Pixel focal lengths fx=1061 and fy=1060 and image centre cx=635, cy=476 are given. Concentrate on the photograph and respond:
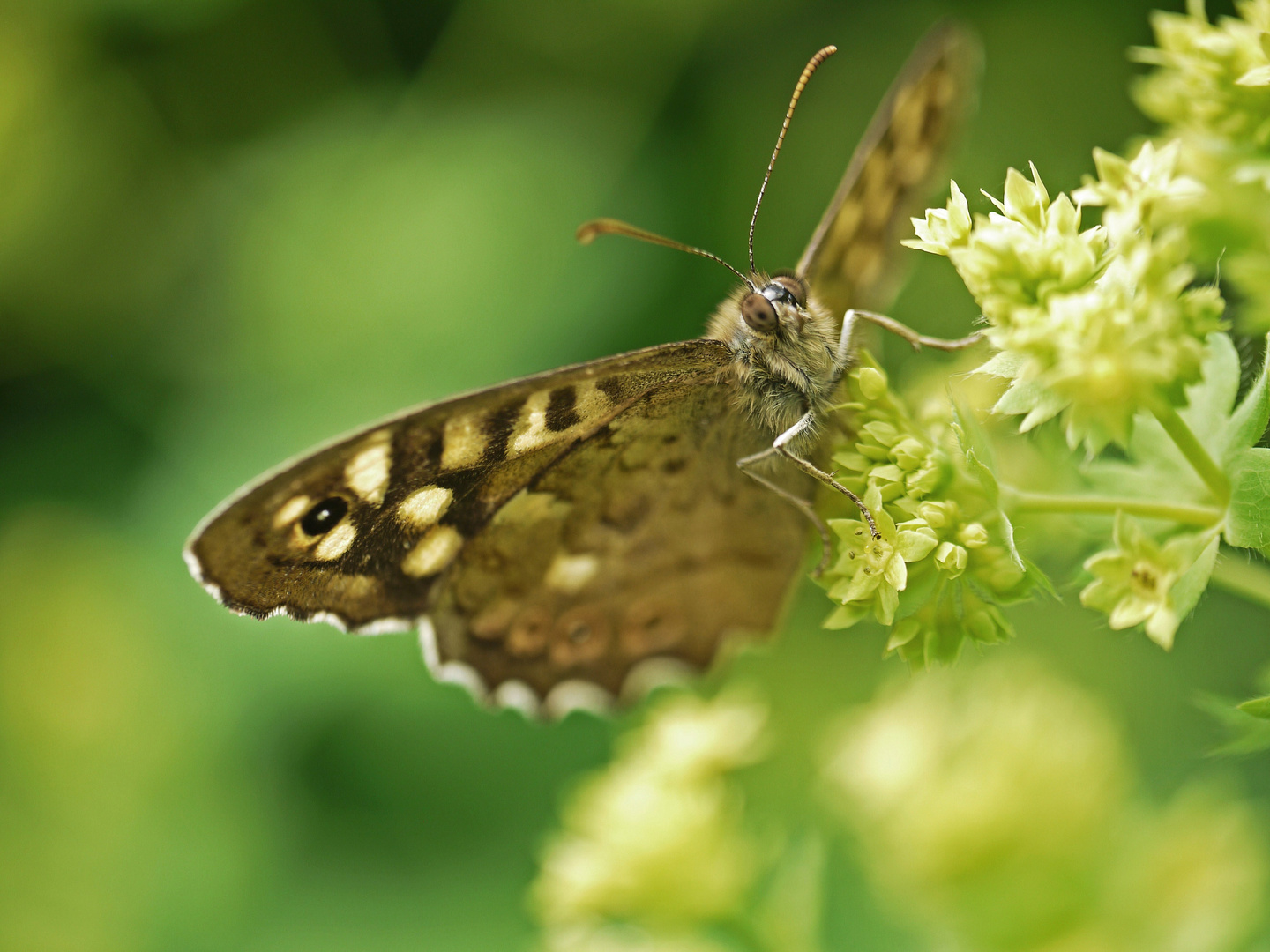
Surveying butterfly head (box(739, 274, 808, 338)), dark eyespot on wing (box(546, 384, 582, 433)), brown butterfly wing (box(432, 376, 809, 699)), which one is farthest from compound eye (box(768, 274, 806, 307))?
dark eyespot on wing (box(546, 384, 582, 433))

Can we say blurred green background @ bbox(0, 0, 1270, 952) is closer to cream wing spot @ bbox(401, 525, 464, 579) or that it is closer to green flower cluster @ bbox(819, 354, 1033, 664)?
cream wing spot @ bbox(401, 525, 464, 579)

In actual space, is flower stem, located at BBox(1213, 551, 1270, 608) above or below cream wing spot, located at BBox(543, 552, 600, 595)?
below

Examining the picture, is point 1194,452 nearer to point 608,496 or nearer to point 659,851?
point 608,496

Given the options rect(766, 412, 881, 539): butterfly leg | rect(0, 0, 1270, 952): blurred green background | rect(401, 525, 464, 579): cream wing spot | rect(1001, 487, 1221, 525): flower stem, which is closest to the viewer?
rect(1001, 487, 1221, 525): flower stem

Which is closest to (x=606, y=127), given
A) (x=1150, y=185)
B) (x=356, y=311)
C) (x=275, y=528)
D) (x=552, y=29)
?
(x=552, y=29)

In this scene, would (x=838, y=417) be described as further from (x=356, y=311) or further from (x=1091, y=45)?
(x=1091, y=45)
